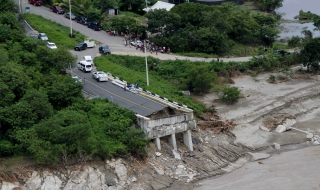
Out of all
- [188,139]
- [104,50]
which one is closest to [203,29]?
[104,50]

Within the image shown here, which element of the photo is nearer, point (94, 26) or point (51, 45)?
point (51, 45)

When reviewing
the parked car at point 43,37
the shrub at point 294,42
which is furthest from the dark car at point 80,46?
the shrub at point 294,42

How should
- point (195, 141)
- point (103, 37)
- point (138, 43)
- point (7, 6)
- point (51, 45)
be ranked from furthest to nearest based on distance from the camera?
point (103, 37) → point (138, 43) → point (7, 6) → point (51, 45) → point (195, 141)

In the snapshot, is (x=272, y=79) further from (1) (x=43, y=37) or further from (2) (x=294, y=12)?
(2) (x=294, y=12)

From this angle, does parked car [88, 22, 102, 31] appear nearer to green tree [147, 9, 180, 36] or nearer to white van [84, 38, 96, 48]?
green tree [147, 9, 180, 36]

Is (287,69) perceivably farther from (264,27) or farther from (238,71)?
(264,27)

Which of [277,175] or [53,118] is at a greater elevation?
[53,118]
